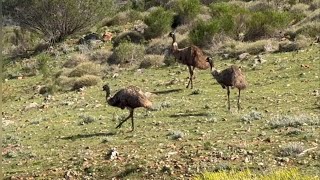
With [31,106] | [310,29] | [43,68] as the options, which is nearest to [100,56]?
[43,68]

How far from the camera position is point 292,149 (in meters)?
9.08

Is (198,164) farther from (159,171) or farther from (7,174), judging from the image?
(7,174)

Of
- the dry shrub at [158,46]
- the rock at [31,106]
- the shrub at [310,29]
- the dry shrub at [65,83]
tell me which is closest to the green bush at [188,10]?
the dry shrub at [158,46]

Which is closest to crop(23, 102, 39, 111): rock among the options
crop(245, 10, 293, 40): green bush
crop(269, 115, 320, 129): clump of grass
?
crop(269, 115, 320, 129): clump of grass

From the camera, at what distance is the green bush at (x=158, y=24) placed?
104ft

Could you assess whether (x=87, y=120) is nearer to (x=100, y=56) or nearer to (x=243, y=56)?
(x=243, y=56)

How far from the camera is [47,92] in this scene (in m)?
21.5

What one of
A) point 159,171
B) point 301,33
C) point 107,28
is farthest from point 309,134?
point 107,28

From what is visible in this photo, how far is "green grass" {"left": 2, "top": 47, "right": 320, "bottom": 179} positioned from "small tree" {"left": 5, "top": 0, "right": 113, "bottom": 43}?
57.2ft

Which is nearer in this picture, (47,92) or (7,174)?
(7,174)

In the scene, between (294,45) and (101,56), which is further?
(101,56)

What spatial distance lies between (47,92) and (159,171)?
43.0 feet

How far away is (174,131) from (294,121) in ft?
8.11

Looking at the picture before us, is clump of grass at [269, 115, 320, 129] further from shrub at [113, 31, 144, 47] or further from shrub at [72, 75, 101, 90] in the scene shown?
shrub at [113, 31, 144, 47]
